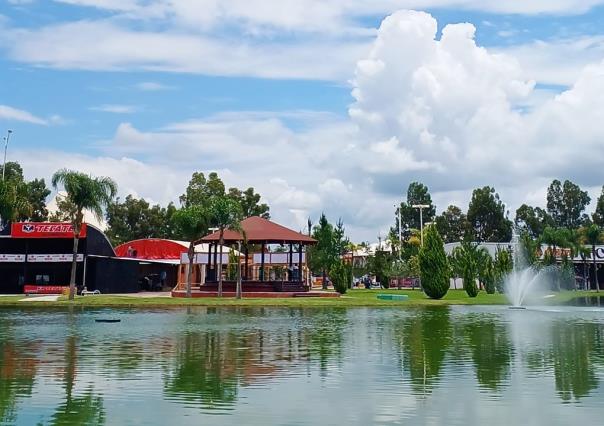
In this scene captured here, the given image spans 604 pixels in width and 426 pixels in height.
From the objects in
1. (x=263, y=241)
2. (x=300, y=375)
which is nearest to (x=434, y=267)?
(x=263, y=241)

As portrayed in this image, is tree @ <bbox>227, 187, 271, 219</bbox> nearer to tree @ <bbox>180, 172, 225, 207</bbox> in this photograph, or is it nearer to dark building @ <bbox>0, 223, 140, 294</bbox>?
tree @ <bbox>180, 172, 225, 207</bbox>

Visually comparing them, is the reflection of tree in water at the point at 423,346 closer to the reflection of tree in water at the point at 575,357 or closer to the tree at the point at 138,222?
the reflection of tree in water at the point at 575,357

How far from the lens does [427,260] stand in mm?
46625

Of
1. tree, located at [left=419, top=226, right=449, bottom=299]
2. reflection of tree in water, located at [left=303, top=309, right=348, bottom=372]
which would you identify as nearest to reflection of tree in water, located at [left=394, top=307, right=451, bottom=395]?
reflection of tree in water, located at [left=303, top=309, right=348, bottom=372]

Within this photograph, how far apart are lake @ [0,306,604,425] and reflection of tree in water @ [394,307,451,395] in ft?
0.17

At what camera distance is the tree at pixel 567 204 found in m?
119

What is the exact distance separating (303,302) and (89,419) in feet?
105

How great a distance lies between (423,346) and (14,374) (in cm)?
1006

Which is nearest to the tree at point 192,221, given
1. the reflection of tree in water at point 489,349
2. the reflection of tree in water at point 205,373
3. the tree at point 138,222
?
the reflection of tree in water at point 489,349

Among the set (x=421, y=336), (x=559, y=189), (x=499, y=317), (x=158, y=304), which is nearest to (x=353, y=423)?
(x=421, y=336)

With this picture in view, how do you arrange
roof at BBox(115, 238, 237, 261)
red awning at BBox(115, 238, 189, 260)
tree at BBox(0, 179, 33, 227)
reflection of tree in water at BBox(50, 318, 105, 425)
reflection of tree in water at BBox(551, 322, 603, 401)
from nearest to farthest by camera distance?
1. reflection of tree in water at BBox(50, 318, 105, 425)
2. reflection of tree in water at BBox(551, 322, 603, 401)
3. tree at BBox(0, 179, 33, 227)
4. red awning at BBox(115, 238, 189, 260)
5. roof at BBox(115, 238, 237, 261)

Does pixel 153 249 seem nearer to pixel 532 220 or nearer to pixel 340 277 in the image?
pixel 340 277

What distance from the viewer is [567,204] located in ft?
394

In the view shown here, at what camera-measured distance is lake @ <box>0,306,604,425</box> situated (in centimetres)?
973
